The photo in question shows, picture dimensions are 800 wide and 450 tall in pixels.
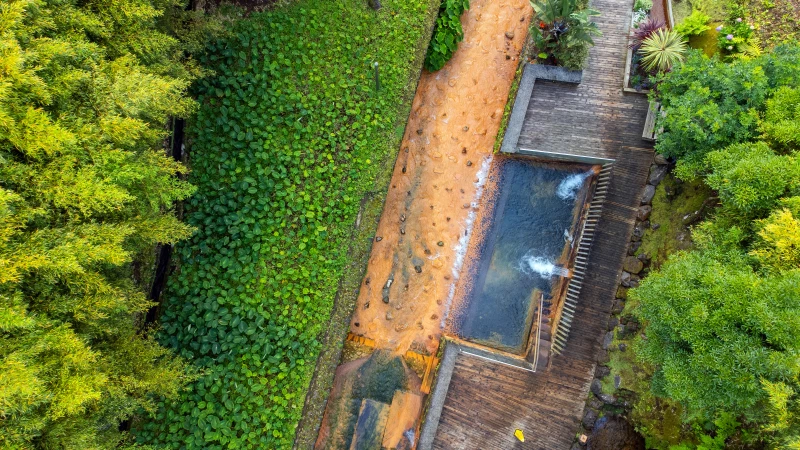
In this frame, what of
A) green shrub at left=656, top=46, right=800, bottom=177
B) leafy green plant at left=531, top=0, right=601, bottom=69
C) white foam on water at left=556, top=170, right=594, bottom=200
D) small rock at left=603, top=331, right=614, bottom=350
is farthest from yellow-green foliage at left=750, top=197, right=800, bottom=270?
leafy green plant at left=531, top=0, right=601, bottom=69

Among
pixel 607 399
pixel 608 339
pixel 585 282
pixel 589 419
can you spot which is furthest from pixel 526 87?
pixel 589 419

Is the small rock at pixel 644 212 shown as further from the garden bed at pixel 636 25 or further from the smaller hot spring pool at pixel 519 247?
the garden bed at pixel 636 25

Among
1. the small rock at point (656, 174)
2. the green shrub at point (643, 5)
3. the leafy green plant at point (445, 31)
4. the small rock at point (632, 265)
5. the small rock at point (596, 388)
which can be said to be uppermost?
the green shrub at point (643, 5)

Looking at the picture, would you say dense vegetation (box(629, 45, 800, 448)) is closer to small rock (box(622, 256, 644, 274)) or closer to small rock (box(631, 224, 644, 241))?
small rock (box(631, 224, 644, 241))

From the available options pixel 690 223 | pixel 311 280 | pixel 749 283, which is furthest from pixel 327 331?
pixel 690 223

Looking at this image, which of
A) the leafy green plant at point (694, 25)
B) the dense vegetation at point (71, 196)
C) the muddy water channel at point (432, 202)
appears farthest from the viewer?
the muddy water channel at point (432, 202)

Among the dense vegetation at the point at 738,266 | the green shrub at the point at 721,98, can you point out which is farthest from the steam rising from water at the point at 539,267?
the green shrub at the point at 721,98
